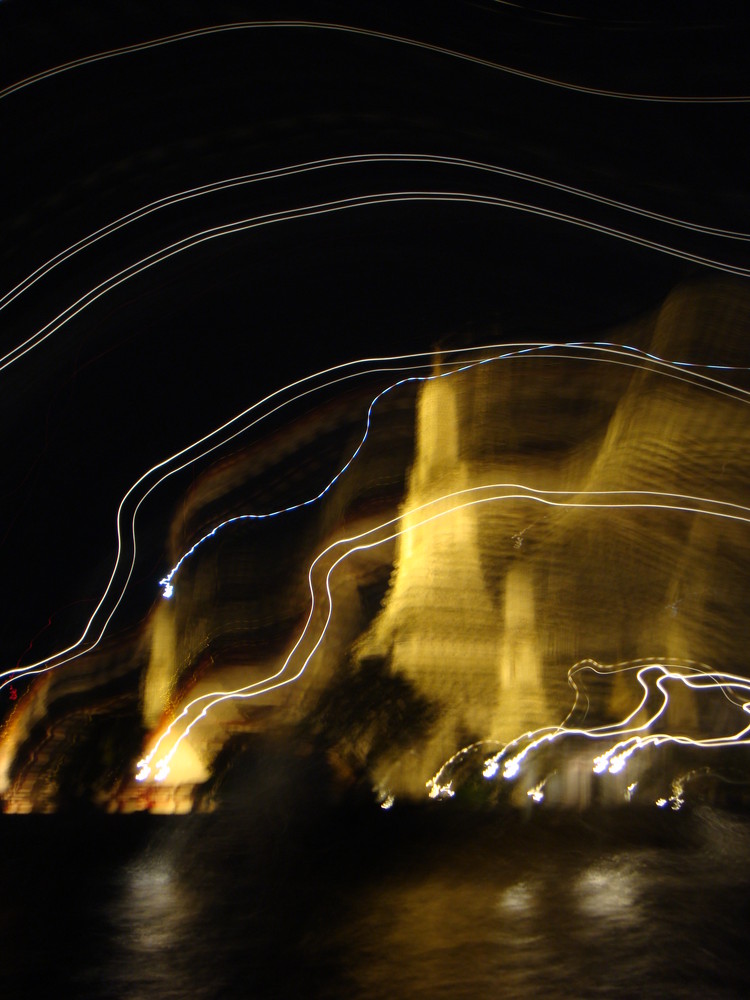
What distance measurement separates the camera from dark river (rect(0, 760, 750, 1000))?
4.02 meters

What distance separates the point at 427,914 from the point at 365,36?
5.70 meters

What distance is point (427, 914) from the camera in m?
4.89

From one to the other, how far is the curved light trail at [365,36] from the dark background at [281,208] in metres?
0.03

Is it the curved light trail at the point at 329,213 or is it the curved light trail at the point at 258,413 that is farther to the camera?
the curved light trail at the point at 258,413

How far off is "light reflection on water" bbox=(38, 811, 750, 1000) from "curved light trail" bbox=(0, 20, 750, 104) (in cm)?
502

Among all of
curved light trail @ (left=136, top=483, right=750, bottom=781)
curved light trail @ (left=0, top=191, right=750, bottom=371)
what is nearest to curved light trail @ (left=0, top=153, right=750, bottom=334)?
curved light trail @ (left=0, top=191, right=750, bottom=371)

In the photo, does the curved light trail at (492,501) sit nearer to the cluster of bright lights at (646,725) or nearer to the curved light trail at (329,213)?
the cluster of bright lights at (646,725)

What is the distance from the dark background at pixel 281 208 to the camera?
5.83 meters

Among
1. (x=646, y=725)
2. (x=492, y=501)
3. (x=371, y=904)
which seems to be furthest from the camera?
(x=646, y=725)

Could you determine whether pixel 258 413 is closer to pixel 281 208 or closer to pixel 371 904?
pixel 281 208

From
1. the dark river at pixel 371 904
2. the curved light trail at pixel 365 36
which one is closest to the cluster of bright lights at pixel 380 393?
the curved light trail at pixel 365 36

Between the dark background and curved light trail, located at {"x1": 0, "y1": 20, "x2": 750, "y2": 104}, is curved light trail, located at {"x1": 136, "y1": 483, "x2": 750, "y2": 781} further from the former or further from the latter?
curved light trail, located at {"x1": 0, "y1": 20, "x2": 750, "y2": 104}

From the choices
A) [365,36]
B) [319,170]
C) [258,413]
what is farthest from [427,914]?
[365,36]

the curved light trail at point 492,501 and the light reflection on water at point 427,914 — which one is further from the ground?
the curved light trail at point 492,501
